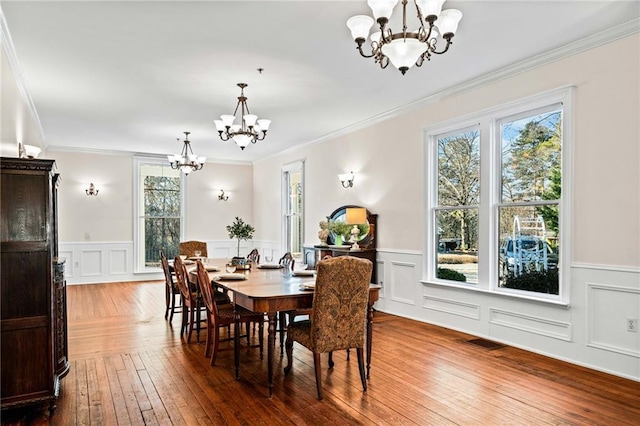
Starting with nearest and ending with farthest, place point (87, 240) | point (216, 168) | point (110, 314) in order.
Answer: point (110, 314)
point (87, 240)
point (216, 168)

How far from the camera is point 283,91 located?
5.17 m

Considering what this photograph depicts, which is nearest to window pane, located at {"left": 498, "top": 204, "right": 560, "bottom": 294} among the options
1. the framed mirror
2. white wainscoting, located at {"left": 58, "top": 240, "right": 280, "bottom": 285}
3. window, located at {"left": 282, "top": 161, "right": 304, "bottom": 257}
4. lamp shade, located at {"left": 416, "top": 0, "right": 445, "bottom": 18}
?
the framed mirror

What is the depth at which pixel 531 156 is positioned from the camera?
14.4 ft

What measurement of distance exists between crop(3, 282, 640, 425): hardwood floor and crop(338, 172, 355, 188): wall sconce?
9.37 feet

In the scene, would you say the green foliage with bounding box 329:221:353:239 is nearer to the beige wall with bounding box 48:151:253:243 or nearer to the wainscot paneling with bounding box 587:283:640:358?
the wainscot paneling with bounding box 587:283:640:358

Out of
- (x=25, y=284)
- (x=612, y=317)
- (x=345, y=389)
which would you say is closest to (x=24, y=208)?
(x=25, y=284)

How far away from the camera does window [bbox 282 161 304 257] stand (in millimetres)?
8727

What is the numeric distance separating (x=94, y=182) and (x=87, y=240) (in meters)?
1.25

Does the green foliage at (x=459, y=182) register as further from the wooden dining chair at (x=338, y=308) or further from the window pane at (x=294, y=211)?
the window pane at (x=294, y=211)

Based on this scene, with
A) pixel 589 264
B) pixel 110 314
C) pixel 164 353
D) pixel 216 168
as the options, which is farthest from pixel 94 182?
pixel 589 264

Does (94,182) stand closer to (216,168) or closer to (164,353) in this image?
(216,168)

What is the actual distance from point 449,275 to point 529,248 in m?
1.13

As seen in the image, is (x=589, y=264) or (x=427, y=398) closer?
(x=427, y=398)

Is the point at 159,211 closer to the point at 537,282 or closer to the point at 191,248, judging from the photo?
the point at 191,248
